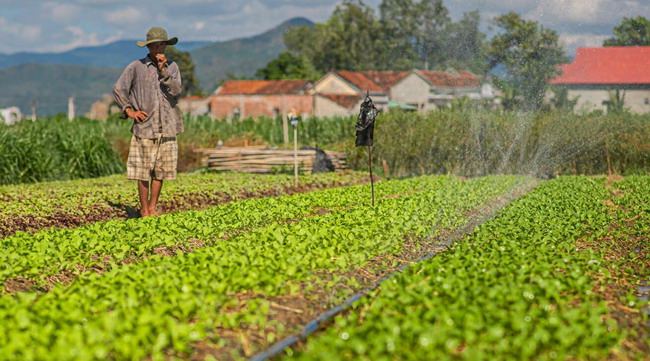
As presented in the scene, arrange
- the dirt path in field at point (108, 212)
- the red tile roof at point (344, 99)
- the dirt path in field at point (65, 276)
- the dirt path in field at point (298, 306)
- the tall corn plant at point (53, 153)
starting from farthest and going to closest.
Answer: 1. the red tile roof at point (344, 99)
2. the tall corn plant at point (53, 153)
3. the dirt path in field at point (108, 212)
4. the dirt path in field at point (65, 276)
5. the dirt path in field at point (298, 306)

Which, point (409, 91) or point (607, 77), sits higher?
point (409, 91)

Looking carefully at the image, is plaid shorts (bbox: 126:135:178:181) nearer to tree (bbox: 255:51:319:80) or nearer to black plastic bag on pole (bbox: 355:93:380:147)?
black plastic bag on pole (bbox: 355:93:380:147)

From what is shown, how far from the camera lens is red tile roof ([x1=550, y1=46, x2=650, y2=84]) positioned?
1614 centimetres

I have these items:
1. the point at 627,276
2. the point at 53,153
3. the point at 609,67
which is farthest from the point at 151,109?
the point at 609,67

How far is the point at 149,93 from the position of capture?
9.10m

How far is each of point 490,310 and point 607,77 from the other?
1339 centimetres

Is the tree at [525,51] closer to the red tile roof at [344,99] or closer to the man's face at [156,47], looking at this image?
the man's face at [156,47]

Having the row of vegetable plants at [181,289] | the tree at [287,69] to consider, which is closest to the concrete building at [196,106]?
the tree at [287,69]

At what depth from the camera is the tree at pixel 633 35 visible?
18047 millimetres

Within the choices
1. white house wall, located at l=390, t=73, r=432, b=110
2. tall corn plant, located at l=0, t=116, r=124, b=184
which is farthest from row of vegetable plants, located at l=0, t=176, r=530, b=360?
white house wall, located at l=390, t=73, r=432, b=110

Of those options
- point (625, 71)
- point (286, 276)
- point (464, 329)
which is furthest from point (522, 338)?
point (625, 71)

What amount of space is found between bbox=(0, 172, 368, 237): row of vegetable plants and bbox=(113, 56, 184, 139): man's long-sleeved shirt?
1.50 m

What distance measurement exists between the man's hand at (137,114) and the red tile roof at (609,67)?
9782 mm

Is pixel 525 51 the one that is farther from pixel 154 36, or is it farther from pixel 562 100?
pixel 154 36
